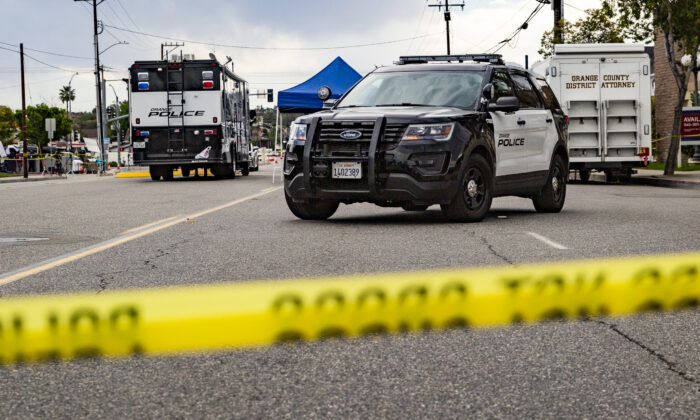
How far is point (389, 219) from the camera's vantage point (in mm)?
11297

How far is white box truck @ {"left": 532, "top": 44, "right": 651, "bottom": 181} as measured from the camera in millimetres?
22312

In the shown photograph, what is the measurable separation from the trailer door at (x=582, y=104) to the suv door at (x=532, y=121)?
35.0ft

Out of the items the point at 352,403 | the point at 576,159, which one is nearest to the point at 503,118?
the point at 352,403

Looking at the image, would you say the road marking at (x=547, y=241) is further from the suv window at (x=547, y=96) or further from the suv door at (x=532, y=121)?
the suv window at (x=547, y=96)

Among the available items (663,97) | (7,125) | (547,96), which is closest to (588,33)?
(663,97)

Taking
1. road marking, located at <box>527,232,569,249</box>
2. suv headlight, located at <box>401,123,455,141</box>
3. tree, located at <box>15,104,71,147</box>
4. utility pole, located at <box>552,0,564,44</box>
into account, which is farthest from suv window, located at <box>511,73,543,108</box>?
tree, located at <box>15,104,71,147</box>

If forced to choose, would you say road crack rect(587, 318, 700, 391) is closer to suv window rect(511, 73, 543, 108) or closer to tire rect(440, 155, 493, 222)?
tire rect(440, 155, 493, 222)

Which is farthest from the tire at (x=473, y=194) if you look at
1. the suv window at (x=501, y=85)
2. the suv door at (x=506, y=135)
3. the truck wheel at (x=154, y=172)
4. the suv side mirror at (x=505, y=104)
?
the truck wheel at (x=154, y=172)

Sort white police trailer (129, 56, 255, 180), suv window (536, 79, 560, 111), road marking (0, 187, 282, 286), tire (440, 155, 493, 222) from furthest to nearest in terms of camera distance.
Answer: white police trailer (129, 56, 255, 180), suv window (536, 79, 560, 111), tire (440, 155, 493, 222), road marking (0, 187, 282, 286)

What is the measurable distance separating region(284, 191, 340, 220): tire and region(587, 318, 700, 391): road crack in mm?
6170

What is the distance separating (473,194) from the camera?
33.8 ft

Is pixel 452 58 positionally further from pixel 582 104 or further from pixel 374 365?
pixel 582 104

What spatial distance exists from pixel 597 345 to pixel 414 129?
561 cm

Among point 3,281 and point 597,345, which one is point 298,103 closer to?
point 3,281
